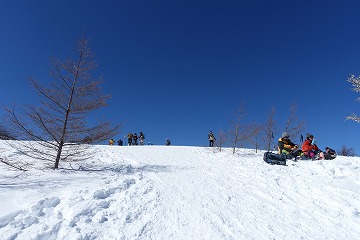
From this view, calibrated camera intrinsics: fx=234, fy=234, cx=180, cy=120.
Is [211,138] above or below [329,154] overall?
above

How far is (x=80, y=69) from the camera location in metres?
11.5

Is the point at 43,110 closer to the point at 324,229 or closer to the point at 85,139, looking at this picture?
the point at 85,139

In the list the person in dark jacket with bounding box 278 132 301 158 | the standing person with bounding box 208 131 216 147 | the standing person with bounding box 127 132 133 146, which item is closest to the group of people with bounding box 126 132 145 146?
the standing person with bounding box 127 132 133 146

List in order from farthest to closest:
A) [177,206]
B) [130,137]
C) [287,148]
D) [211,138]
Result: [130,137] < [211,138] < [287,148] < [177,206]

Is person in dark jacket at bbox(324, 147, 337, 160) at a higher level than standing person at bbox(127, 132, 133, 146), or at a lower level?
lower

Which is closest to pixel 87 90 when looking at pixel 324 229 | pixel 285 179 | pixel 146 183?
pixel 146 183

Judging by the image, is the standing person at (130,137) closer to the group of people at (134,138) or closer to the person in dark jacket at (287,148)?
the group of people at (134,138)

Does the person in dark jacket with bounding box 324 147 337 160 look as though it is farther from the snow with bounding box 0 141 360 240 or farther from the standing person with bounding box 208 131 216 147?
the standing person with bounding box 208 131 216 147

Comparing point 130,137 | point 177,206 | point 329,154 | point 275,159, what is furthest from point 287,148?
point 130,137

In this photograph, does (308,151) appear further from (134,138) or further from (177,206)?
(134,138)

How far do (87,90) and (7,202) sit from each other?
694 cm

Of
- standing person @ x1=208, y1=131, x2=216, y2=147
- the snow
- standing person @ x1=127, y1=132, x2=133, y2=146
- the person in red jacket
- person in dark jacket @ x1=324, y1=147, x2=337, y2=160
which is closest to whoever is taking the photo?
the snow

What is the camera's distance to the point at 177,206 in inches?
233

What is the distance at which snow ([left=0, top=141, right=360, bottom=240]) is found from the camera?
450 cm
